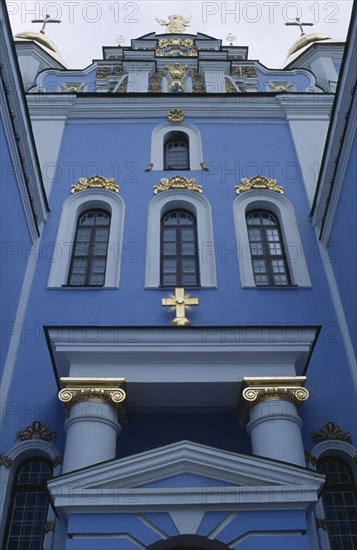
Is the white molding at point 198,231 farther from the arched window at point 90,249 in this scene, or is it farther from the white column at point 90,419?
the white column at point 90,419

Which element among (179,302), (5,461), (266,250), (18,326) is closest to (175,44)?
(266,250)

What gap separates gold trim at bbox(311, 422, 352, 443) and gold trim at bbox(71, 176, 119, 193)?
22.5ft

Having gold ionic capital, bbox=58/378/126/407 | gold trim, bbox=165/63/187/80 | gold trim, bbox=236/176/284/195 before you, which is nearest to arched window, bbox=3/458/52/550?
gold ionic capital, bbox=58/378/126/407

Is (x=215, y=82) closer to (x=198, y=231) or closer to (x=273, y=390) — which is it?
(x=198, y=231)

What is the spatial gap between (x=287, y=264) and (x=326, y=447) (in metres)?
A: 4.12

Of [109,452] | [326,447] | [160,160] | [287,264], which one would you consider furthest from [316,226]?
[109,452]

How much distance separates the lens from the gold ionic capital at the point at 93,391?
10539mm

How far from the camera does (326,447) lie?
11.2m

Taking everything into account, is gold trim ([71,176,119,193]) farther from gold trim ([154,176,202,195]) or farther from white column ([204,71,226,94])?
white column ([204,71,226,94])

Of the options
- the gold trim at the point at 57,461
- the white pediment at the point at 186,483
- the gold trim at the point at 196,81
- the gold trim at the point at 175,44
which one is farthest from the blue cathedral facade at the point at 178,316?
the gold trim at the point at 175,44

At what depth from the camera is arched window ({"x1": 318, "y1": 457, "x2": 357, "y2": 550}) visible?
34.1 ft

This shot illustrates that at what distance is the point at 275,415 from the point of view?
10406 millimetres

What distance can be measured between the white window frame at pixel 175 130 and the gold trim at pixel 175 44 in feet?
14.5

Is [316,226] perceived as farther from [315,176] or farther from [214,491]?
[214,491]
